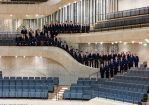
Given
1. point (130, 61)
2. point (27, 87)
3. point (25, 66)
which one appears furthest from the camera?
point (25, 66)

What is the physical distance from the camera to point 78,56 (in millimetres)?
22328

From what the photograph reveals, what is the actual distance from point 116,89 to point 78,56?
5905mm

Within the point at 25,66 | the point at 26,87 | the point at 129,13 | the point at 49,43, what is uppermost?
the point at 129,13

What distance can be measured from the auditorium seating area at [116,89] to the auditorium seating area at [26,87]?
132 cm

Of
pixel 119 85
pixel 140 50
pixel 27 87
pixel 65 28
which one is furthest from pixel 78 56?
pixel 119 85

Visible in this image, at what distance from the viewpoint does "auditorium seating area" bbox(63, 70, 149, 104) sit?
15766mm

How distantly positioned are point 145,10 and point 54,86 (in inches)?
270

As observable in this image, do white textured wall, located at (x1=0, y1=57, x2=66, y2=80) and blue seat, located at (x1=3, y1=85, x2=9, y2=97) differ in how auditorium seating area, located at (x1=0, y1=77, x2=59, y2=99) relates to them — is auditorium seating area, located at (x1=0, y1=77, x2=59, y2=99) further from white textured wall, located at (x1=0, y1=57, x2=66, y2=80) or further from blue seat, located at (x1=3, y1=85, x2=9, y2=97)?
white textured wall, located at (x1=0, y1=57, x2=66, y2=80)

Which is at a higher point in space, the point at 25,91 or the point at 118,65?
the point at 118,65

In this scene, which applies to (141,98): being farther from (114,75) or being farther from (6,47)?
(6,47)

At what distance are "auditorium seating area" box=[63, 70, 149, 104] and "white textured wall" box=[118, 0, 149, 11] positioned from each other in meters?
7.49

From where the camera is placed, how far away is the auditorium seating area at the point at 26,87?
18.6 meters

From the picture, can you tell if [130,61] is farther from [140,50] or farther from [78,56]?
[78,56]

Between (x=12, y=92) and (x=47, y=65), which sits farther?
(x=47, y=65)
